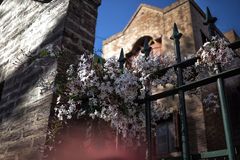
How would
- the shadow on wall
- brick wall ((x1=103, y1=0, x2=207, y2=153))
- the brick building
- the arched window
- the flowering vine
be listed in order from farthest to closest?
the arched window
brick wall ((x1=103, y1=0, x2=207, y2=153))
the brick building
the shadow on wall
the flowering vine

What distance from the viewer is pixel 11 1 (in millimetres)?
4203

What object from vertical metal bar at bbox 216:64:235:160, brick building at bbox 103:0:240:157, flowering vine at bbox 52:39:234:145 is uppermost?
brick building at bbox 103:0:240:157

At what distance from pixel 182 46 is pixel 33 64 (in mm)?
7874

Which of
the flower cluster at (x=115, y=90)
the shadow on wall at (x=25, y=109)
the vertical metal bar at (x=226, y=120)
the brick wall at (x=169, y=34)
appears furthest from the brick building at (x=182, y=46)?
the vertical metal bar at (x=226, y=120)

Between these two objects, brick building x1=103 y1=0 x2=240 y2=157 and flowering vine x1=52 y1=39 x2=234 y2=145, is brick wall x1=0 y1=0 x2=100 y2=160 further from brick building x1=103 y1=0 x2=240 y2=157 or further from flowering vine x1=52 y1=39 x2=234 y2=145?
brick building x1=103 y1=0 x2=240 y2=157

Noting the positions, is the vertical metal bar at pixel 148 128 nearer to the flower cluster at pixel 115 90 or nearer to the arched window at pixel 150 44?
the flower cluster at pixel 115 90

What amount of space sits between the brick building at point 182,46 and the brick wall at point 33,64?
403 cm

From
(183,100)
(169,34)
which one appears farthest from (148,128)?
(169,34)

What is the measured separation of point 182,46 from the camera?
9.91m

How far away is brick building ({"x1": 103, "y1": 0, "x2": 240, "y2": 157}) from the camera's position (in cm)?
784

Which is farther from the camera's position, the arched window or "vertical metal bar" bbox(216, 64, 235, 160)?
the arched window

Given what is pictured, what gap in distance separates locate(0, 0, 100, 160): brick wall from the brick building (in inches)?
159

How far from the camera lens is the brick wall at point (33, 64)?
88.7 inches

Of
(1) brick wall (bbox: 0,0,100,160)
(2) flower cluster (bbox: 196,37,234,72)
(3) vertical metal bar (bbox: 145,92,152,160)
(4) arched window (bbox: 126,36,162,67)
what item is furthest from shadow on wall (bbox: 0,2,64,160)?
(4) arched window (bbox: 126,36,162,67)
